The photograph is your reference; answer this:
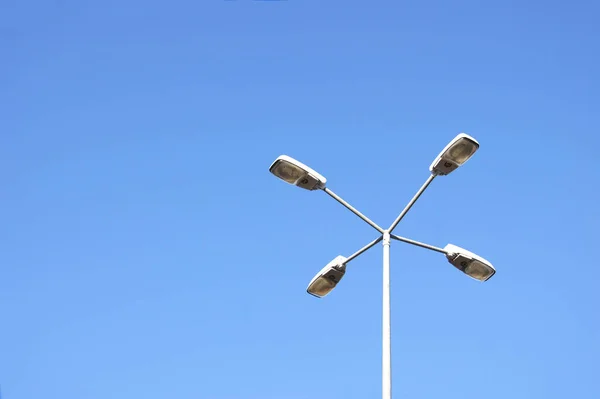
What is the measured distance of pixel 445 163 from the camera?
1453cm

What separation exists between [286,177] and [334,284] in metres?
1.67

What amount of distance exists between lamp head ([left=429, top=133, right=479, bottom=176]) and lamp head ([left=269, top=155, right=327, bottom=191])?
1619 millimetres

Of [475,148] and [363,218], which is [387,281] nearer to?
[363,218]

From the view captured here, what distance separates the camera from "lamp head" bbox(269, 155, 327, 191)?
14.7 m

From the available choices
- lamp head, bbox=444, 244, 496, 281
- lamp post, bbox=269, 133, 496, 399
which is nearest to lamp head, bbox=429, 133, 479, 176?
Answer: lamp post, bbox=269, 133, 496, 399

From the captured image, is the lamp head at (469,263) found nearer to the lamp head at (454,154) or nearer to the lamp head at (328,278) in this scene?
the lamp head at (454,154)

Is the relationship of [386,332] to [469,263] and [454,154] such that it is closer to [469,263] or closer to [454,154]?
[469,263]

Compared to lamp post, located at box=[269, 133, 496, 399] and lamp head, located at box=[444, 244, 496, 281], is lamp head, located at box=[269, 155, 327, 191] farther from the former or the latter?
lamp head, located at box=[444, 244, 496, 281]

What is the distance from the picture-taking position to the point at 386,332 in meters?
13.7

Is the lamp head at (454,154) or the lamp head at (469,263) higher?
the lamp head at (454,154)

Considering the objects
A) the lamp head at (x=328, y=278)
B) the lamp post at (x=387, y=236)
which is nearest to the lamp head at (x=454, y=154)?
the lamp post at (x=387, y=236)

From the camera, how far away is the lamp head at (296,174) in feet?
48.4

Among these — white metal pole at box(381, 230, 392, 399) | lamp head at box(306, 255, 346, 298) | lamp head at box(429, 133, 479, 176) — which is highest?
lamp head at box(429, 133, 479, 176)

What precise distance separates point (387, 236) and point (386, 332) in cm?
152
